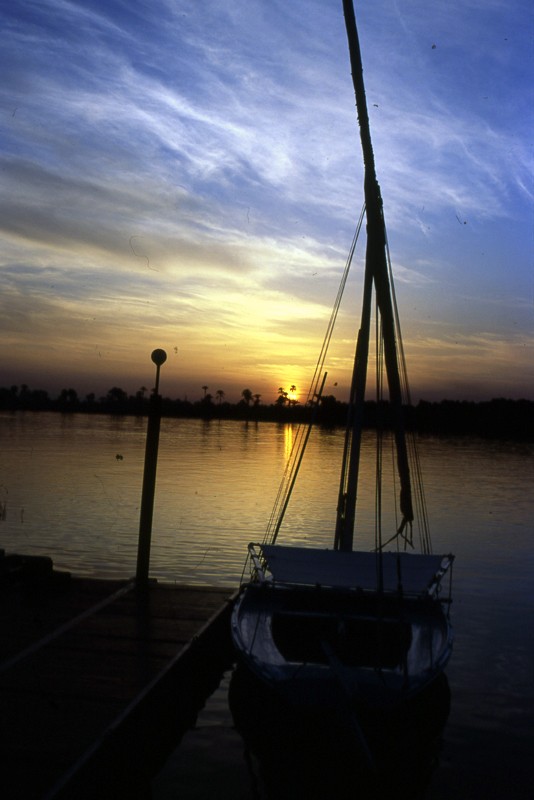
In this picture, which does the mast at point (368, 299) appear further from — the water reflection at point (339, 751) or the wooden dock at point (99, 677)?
the water reflection at point (339, 751)

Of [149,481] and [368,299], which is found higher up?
[368,299]

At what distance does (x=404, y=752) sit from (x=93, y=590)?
22.8 ft

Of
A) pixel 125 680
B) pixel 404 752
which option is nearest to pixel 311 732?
pixel 404 752

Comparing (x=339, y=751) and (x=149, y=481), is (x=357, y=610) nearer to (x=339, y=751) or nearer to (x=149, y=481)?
(x=339, y=751)

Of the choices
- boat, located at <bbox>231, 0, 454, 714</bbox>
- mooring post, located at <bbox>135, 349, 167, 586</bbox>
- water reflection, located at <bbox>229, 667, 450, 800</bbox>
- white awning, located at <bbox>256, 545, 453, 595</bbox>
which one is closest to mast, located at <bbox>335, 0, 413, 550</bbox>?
boat, located at <bbox>231, 0, 454, 714</bbox>

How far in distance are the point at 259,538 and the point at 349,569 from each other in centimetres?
1725

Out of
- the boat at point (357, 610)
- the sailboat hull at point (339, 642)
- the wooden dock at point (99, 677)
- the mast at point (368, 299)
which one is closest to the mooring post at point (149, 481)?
the wooden dock at point (99, 677)

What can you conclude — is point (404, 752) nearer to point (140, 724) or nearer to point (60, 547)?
point (140, 724)

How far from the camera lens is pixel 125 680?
10.3 meters

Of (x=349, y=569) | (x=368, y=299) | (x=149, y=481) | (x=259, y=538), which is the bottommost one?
(x=259, y=538)

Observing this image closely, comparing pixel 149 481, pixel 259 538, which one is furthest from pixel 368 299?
pixel 259 538

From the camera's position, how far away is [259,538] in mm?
30875

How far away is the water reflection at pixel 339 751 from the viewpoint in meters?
10.5

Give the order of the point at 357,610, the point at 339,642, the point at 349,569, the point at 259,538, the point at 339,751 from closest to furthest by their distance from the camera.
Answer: the point at 339,751 < the point at 339,642 < the point at 357,610 < the point at 349,569 < the point at 259,538
